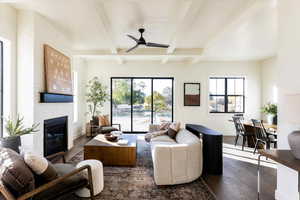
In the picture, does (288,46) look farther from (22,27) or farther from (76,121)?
(76,121)

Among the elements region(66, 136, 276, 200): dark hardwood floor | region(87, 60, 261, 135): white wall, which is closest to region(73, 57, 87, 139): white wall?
region(87, 60, 261, 135): white wall

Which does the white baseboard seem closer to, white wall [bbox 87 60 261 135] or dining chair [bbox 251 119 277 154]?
dining chair [bbox 251 119 277 154]

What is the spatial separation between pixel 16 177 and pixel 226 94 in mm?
6727

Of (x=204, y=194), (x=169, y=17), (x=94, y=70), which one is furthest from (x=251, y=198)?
(x=94, y=70)

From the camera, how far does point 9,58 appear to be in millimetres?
2900

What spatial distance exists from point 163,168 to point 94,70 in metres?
5.12

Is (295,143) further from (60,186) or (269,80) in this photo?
(269,80)

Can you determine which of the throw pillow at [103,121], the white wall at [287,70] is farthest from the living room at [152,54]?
the throw pillow at [103,121]

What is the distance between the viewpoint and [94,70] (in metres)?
6.45

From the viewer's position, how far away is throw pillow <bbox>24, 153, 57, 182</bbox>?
5.66 feet

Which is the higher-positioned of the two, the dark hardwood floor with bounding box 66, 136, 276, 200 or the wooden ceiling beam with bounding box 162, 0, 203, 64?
the wooden ceiling beam with bounding box 162, 0, 203, 64

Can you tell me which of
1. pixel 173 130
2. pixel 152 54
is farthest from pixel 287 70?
pixel 152 54

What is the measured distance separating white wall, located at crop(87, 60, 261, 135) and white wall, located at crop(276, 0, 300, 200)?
4.26 metres

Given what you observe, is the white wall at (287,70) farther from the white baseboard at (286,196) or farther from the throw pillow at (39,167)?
the throw pillow at (39,167)
